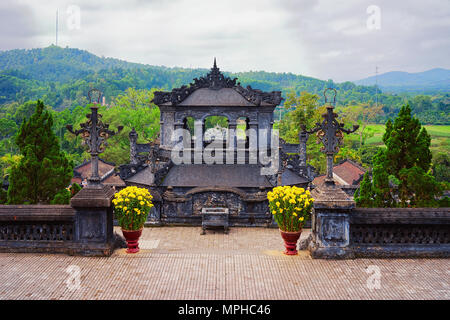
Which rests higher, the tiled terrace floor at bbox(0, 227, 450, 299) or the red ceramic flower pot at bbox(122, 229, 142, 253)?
the red ceramic flower pot at bbox(122, 229, 142, 253)

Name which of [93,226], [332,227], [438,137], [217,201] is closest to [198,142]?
[217,201]

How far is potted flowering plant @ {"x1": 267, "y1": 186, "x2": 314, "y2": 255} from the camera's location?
10117 millimetres

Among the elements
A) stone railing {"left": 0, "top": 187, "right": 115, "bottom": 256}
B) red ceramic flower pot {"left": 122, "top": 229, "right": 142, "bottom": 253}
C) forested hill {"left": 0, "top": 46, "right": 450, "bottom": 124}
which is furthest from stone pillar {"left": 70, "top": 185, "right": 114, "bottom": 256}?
forested hill {"left": 0, "top": 46, "right": 450, "bottom": 124}

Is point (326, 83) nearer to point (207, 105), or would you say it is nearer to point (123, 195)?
point (207, 105)

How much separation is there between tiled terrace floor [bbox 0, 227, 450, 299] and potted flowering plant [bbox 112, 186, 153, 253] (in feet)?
1.54

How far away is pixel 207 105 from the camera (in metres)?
21.6

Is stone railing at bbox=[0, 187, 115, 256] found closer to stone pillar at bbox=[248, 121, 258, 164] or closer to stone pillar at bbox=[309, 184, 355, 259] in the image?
stone pillar at bbox=[309, 184, 355, 259]

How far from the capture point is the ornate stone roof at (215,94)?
2166 cm

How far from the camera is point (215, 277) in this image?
9000 millimetres

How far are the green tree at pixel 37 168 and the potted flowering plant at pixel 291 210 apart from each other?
1057 cm

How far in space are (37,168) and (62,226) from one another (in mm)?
7790

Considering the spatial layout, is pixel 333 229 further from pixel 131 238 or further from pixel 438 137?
pixel 438 137
